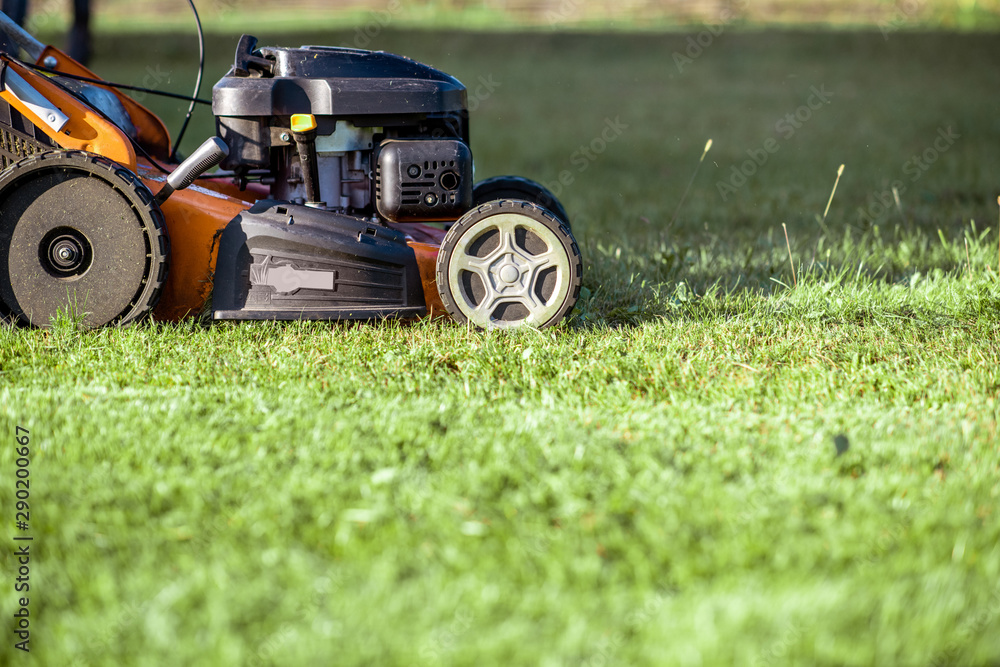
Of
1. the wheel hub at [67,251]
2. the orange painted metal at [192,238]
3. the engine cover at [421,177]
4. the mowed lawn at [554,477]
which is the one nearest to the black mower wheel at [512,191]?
the mowed lawn at [554,477]

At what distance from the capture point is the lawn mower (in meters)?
3.15

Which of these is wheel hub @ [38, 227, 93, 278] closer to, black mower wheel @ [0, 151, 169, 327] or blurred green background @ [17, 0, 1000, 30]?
black mower wheel @ [0, 151, 169, 327]

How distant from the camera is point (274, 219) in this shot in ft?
10.5

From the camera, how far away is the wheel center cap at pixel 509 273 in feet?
10.5

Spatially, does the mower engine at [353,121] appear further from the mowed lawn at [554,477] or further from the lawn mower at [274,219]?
the mowed lawn at [554,477]

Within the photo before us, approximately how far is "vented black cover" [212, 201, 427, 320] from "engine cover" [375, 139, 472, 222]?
0.52 ft

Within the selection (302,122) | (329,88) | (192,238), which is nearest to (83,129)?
(192,238)

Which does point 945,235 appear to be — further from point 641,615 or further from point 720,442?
point 641,615

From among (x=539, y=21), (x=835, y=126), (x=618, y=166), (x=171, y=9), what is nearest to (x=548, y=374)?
(x=618, y=166)

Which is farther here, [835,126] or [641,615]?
[835,126]

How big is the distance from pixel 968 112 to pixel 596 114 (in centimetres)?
423

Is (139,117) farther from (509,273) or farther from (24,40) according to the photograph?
(509,273)

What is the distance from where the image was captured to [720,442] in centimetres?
252

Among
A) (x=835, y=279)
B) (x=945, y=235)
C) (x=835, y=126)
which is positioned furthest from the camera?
→ (x=835, y=126)
